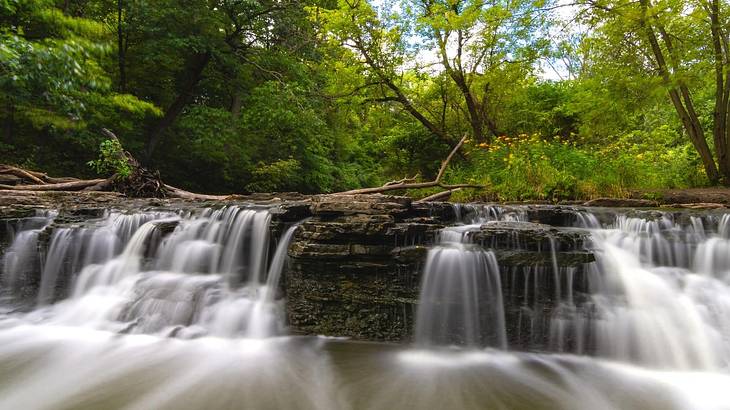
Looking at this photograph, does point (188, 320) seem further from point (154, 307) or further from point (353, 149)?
point (353, 149)

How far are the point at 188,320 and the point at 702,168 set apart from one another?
483 inches

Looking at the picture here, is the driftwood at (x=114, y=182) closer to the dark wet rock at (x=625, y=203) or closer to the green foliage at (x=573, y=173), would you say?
the green foliage at (x=573, y=173)

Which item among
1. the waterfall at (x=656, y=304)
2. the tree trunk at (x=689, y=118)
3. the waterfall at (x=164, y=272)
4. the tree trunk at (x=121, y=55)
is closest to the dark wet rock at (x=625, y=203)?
the waterfall at (x=656, y=304)

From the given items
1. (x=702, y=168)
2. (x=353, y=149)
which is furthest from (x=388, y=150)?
(x=702, y=168)

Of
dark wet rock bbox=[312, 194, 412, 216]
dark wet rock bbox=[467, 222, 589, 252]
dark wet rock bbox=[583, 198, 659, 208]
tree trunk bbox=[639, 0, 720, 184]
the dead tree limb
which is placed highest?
tree trunk bbox=[639, 0, 720, 184]

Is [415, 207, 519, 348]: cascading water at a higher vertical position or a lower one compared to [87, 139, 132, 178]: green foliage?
lower

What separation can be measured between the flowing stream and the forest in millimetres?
3416

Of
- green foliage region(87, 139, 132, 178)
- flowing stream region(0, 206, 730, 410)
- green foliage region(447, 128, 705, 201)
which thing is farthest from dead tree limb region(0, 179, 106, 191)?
green foliage region(447, 128, 705, 201)

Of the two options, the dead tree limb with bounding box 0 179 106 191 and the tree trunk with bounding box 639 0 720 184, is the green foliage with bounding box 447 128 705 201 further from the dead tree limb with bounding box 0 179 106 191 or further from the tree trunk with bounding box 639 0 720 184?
the dead tree limb with bounding box 0 179 106 191

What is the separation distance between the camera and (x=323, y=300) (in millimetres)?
3996

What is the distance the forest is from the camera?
8.12 metres

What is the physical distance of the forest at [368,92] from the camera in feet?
26.6

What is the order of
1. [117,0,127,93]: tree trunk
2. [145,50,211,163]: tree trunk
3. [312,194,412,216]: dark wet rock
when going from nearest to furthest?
[312,194,412,216]: dark wet rock
[117,0,127,93]: tree trunk
[145,50,211,163]: tree trunk

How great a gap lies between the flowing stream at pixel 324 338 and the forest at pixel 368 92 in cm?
342
